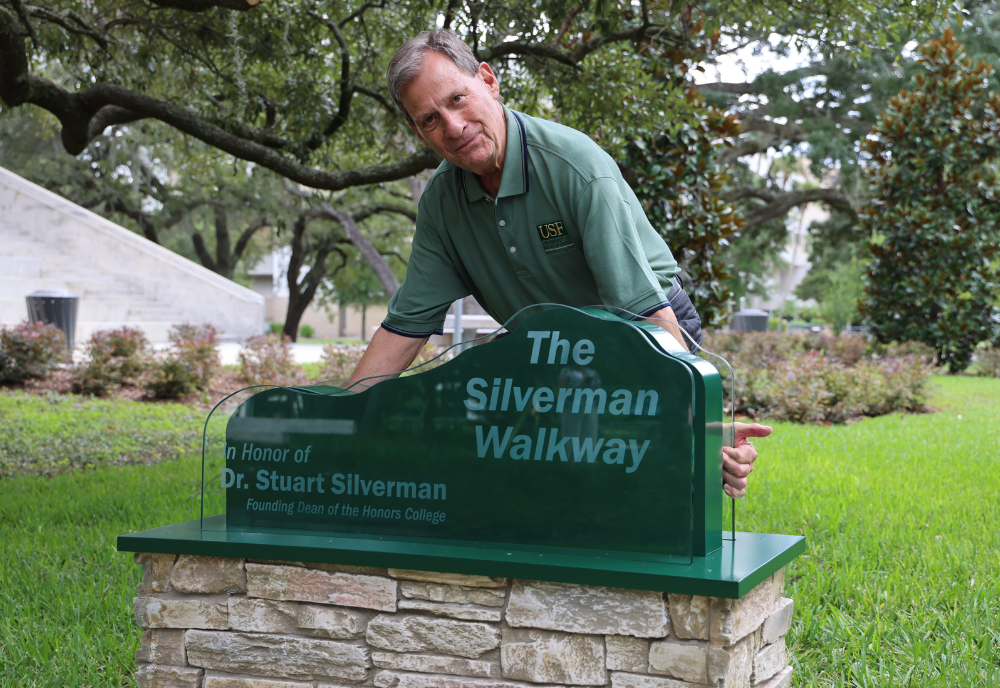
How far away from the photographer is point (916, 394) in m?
9.73

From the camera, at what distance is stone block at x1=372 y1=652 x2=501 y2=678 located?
2090mm

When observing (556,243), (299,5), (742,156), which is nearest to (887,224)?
(742,156)

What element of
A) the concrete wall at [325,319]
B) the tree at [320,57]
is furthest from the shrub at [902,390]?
the concrete wall at [325,319]

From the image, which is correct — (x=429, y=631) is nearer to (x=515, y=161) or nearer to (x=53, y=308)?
(x=515, y=161)

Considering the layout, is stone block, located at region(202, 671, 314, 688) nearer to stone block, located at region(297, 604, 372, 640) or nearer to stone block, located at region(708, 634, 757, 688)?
stone block, located at region(297, 604, 372, 640)

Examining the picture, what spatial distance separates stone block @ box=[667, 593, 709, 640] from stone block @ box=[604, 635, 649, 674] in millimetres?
89

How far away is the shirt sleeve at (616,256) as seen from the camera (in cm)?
217

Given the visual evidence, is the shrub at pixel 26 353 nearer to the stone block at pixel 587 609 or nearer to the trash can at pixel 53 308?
the trash can at pixel 53 308

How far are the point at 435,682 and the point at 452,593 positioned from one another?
0.23 m

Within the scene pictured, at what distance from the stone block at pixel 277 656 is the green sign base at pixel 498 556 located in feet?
0.74

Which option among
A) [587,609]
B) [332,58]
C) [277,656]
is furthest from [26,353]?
[587,609]

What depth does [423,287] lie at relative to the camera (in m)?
2.64

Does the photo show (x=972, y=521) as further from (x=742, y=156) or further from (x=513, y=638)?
(x=742, y=156)

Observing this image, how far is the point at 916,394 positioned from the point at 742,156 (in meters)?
8.56
